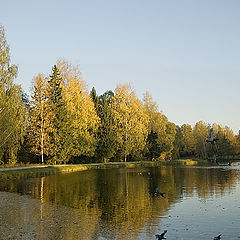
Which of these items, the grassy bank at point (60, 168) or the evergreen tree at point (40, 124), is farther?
the evergreen tree at point (40, 124)

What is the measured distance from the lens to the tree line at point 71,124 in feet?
130

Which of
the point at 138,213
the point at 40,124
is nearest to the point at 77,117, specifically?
the point at 40,124

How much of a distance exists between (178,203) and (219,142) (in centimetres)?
9520

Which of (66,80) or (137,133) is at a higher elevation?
(66,80)

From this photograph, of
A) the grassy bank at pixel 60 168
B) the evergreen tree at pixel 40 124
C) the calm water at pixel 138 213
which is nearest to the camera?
the calm water at pixel 138 213

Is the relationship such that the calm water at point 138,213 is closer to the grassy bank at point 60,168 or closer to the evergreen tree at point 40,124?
the grassy bank at point 60,168

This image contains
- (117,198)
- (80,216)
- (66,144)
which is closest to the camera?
(80,216)

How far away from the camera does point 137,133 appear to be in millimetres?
64812

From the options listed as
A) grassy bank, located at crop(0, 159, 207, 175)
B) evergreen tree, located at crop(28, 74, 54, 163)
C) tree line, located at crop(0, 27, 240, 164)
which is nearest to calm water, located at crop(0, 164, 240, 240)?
grassy bank, located at crop(0, 159, 207, 175)

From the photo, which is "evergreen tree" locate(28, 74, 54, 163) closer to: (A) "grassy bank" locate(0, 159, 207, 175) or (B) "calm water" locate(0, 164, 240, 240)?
(A) "grassy bank" locate(0, 159, 207, 175)

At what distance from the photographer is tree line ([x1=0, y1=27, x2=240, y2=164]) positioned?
130 feet

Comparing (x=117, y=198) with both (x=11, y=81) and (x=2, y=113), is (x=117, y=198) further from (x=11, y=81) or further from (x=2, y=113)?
(x=11, y=81)

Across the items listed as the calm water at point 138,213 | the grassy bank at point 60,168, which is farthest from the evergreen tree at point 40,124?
the calm water at point 138,213

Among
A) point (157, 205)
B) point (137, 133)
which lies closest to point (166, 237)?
point (157, 205)
